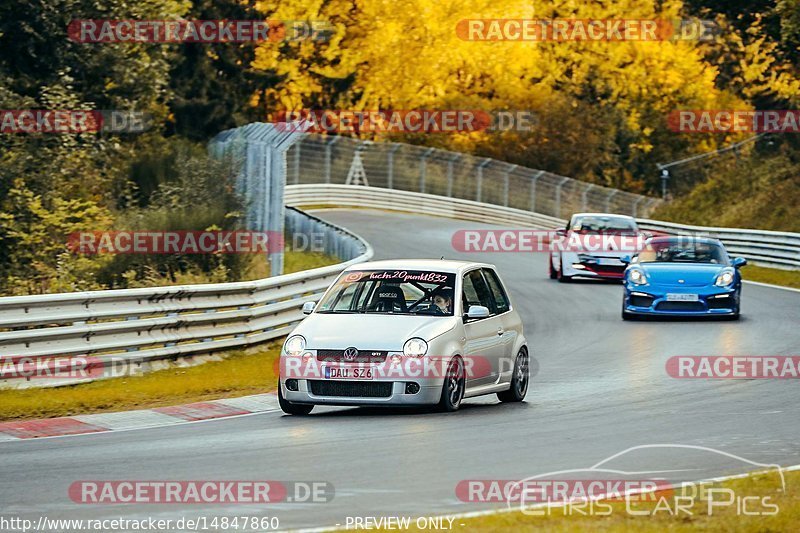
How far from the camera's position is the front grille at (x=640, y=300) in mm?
24078

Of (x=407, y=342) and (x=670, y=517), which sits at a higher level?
(x=407, y=342)

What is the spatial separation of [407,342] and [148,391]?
11.2 feet

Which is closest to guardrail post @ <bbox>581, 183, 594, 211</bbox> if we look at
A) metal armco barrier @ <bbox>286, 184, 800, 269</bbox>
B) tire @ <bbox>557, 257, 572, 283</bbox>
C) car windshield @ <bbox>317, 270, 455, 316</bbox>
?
metal armco barrier @ <bbox>286, 184, 800, 269</bbox>

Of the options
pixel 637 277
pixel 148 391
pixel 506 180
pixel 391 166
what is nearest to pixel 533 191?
pixel 506 180

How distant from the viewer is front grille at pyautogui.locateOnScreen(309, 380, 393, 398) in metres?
13.3

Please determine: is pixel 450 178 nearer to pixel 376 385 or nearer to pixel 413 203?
pixel 413 203

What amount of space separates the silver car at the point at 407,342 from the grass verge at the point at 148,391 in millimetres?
1834

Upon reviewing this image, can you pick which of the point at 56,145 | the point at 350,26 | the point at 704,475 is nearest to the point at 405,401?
the point at 704,475

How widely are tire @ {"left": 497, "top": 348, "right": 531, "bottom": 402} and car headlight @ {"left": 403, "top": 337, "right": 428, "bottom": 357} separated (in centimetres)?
180

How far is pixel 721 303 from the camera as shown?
78.7ft

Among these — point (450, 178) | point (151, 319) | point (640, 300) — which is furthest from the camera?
point (450, 178)

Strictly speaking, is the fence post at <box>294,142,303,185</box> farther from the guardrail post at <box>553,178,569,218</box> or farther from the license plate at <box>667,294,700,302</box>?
the license plate at <box>667,294,700,302</box>

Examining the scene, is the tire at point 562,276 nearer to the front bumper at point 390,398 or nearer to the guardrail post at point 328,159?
the front bumper at point 390,398

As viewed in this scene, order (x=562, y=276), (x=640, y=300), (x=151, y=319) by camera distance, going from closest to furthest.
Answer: (x=151, y=319)
(x=640, y=300)
(x=562, y=276)
